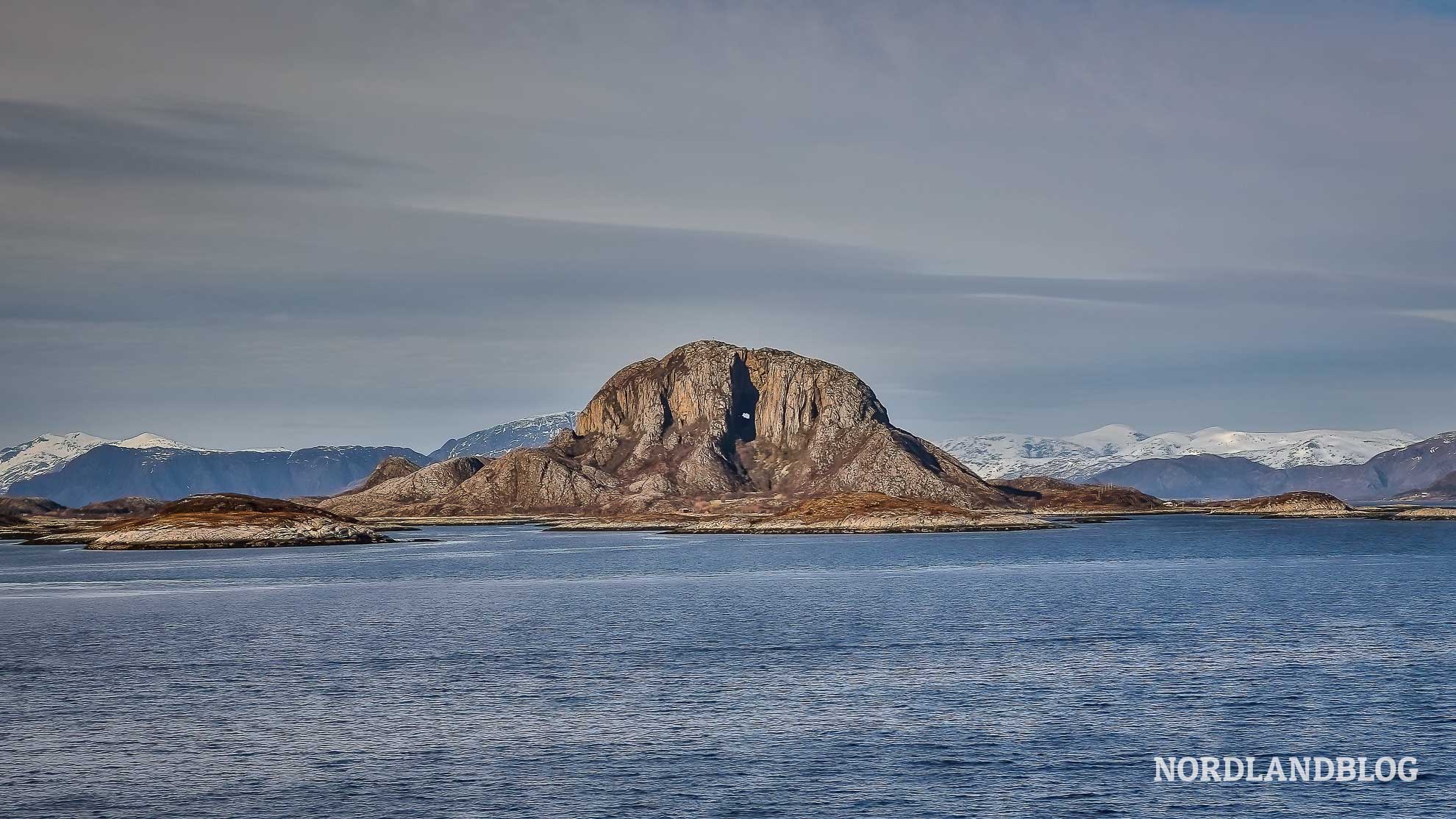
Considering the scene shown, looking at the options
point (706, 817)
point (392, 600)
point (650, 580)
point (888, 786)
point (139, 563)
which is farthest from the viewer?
point (139, 563)

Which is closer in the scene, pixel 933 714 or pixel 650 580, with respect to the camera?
pixel 933 714

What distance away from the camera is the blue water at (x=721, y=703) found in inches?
1666

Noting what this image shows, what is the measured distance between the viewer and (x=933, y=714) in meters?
54.8

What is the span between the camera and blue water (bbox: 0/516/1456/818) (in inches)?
1666

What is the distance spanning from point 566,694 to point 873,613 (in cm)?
4195

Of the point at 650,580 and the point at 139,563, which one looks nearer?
the point at 650,580

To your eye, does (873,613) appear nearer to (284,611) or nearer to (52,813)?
(284,611)

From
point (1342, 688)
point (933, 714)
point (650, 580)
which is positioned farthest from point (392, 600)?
point (1342, 688)

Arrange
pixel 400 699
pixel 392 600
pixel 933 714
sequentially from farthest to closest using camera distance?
pixel 392 600, pixel 400 699, pixel 933 714

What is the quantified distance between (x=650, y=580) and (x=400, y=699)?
8162 cm

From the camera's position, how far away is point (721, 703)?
57844 millimetres

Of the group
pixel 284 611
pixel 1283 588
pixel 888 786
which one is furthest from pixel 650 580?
pixel 888 786

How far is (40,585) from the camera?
141 meters

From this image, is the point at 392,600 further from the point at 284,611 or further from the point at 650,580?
the point at 650,580
